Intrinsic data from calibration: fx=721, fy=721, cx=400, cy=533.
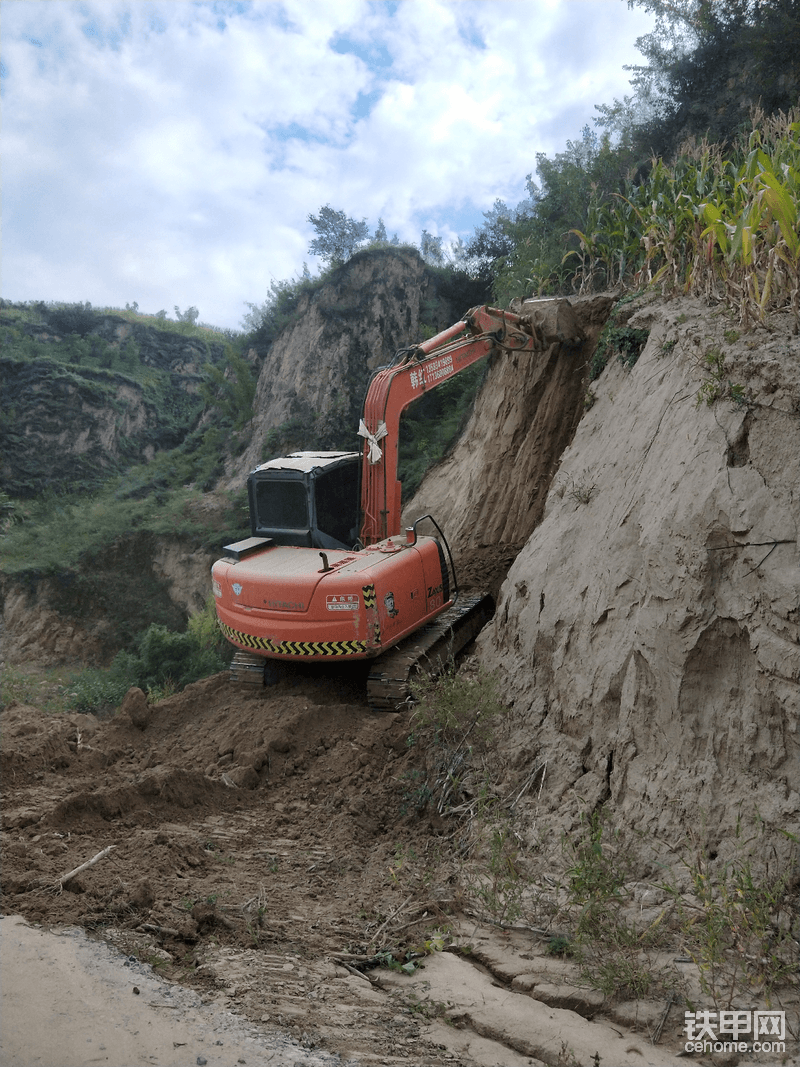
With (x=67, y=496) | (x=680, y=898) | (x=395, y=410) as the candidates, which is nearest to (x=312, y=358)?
(x=67, y=496)

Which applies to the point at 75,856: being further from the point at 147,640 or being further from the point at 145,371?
the point at 145,371

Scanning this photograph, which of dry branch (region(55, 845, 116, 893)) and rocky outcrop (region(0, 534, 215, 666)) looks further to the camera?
rocky outcrop (region(0, 534, 215, 666))

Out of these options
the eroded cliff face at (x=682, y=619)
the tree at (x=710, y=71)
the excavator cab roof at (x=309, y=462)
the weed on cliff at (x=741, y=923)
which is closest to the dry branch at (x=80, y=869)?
the eroded cliff face at (x=682, y=619)

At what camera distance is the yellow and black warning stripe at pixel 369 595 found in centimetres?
691

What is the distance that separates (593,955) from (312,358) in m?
17.7

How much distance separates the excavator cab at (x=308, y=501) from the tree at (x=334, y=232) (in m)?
16.6

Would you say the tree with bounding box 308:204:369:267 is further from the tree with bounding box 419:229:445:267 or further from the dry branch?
the dry branch

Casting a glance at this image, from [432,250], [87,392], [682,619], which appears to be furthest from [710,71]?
[87,392]

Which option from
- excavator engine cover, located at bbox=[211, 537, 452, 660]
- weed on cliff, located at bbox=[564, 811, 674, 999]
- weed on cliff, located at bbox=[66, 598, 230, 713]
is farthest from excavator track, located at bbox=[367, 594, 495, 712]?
weed on cliff, located at bbox=[66, 598, 230, 713]

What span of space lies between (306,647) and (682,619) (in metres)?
3.81

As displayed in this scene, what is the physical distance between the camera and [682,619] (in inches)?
174

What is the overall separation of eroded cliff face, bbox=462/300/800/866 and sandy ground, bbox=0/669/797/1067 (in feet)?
3.52

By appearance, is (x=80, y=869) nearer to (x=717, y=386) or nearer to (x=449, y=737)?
(x=449, y=737)

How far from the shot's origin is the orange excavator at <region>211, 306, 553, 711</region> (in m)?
6.99
